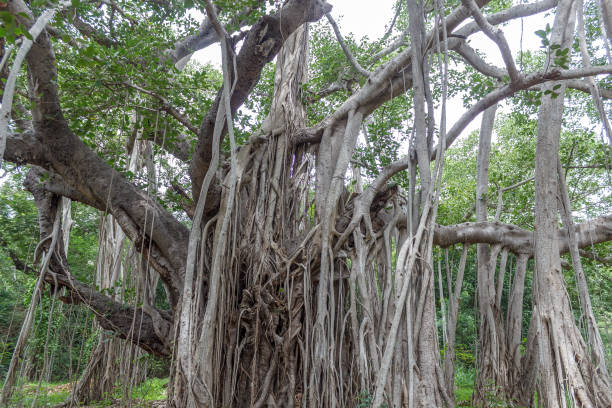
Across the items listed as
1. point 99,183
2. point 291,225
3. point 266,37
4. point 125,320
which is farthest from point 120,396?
point 266,37

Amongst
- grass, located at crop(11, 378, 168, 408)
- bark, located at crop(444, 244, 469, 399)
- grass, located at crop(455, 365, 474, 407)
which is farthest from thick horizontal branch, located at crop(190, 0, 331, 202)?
grass, located at crop(455, 365, 474, 407)

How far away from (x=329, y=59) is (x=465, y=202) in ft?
11.8

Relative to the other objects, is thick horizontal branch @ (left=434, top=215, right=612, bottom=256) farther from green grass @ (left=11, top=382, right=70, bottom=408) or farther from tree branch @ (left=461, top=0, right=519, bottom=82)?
green grass @ (left=11, top=382, right=70, bottom=408)

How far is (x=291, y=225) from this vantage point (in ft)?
10.7

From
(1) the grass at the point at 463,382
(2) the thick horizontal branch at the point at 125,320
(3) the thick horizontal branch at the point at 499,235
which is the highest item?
(3) the thick horizontal branch at the point at 499,235

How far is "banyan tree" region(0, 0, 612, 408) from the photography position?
223 cm

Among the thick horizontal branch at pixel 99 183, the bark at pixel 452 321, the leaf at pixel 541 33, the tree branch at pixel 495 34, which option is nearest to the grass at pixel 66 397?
the thick horizontal branch at pixel 99 183

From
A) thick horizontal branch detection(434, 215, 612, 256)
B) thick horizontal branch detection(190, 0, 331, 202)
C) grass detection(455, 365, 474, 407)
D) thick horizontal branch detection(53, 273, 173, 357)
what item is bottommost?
grass detection(455, 365, 474, 407)

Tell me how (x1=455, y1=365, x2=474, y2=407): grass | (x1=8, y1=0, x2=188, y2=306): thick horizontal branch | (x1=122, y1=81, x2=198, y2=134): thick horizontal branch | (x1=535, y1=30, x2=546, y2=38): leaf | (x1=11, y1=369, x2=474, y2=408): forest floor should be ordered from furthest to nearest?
(x1=455, y1=365, x2=474, y2=407): grass, (x1=11, y1=369, x2=474, y2=408): forest floor, (x1=122, y1=81, x2=198, y2=134): thick horizontal branch, (x1=8, y1=0, x2=188, y2=306): thick horizontal branch, (x1=535, y1=30, x2=546, y2=38): leaf

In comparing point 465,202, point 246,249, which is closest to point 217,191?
point 246,249

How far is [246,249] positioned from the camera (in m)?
2.98

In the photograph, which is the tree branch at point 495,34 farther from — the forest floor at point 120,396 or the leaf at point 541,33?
the forest floor at point 120,396

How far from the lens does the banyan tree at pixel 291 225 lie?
2.23m

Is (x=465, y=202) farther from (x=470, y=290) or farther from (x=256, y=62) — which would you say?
(x=256, y=62)
